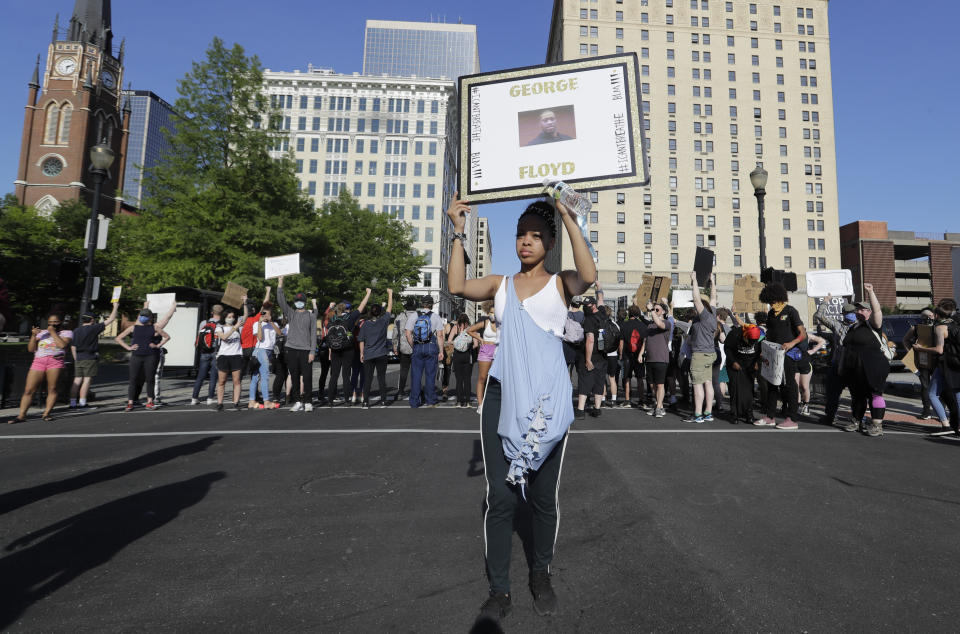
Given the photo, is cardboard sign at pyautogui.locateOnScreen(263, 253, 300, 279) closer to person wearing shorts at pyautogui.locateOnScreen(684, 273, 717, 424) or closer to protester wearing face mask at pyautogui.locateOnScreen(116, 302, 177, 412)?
protester wearing face mask at pyautogui.locateOnScreen(116, 302, 177, 412)

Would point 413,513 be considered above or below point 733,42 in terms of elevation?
below

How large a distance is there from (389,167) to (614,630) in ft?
257

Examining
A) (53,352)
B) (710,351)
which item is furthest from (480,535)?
(53,352)

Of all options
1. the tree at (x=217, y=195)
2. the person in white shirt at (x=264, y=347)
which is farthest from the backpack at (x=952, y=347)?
the tree at (x=217, y=195)

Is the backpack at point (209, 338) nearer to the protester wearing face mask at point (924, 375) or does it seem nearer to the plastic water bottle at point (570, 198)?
the plastic water bottle at point (570, 198)

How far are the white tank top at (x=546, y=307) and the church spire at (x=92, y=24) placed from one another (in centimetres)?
8749

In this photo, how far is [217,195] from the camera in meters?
19.7

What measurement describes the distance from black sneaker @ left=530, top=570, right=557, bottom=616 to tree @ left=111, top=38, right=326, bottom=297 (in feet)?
62.8

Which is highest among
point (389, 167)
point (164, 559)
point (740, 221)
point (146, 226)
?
point (389, 167)

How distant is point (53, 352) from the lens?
8.06 metres

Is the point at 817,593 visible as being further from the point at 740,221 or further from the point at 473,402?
the point at 740,221

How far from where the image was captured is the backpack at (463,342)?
976cm

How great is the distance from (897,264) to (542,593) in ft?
313

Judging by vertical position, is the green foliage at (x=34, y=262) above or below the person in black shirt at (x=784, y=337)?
above
